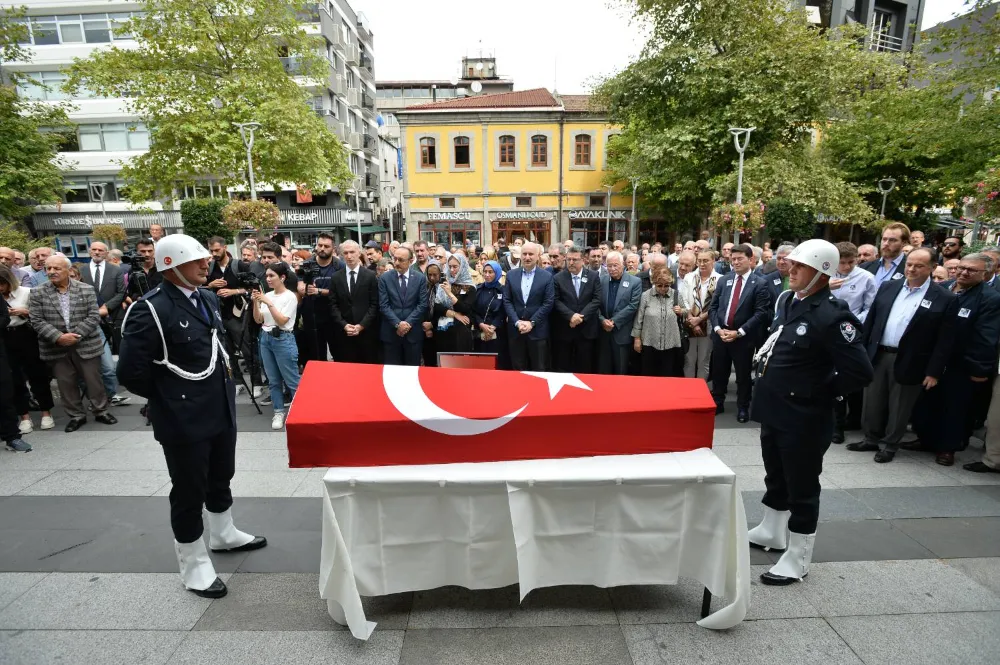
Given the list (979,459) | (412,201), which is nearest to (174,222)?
(412,201)

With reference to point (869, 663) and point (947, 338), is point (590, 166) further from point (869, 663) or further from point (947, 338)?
point (869, 663)

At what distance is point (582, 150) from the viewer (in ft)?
107

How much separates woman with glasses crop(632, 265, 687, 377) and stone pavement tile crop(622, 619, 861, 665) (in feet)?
12.1

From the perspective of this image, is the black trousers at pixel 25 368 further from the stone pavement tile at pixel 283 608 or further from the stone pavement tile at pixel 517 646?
the stone pavement tile at pixel 517 646

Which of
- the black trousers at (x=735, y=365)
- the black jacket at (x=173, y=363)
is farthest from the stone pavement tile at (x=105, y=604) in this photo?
the black trousers at (x=735, y=365)

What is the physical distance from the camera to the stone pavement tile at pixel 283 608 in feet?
9.30

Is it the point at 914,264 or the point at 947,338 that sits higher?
the point at 914,264

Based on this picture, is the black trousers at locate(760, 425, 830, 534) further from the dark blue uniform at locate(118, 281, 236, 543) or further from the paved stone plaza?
the dark blue uniform at locate(118, 281, 236, 543)

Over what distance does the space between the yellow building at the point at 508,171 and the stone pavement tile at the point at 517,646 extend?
31.1m

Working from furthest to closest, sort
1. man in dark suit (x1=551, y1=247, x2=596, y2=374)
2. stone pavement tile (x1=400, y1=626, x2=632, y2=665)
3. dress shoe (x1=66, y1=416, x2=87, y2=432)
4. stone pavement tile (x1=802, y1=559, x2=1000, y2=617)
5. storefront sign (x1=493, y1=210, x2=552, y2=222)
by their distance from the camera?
storefront sign (x1=493, y1=210, x2=552, y2=222) → man in dark suit (x1=551, y1=247, x2=596, y2=374) → dress shoe (x1=66, y1=416, x2=87, y2=432) → stone pavement tile (x1=802, y1=559, x2=1000, y2=617) → stone pavement tile (x1=400, y1=626, x2=632, y2=665)

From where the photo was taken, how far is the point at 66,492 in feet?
14.5

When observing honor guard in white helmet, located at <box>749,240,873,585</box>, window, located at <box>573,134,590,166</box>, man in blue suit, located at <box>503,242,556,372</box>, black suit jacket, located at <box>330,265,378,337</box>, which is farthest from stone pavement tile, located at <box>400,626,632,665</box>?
window, located at <box>573,134,590,166</box>

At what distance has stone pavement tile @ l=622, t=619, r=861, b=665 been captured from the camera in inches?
101

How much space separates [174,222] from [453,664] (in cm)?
3764
